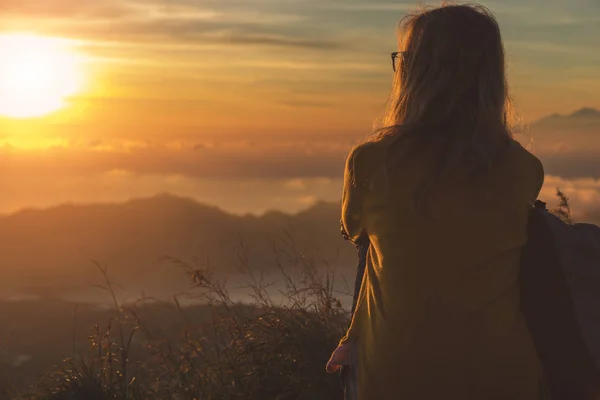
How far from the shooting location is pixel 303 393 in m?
5.33

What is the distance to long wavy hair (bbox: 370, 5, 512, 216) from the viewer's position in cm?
312

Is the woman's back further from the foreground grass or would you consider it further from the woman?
the foreground grass

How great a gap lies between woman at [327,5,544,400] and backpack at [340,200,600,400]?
5cm

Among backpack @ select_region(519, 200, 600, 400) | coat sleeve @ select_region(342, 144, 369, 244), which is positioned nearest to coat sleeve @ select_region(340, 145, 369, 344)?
coat sleeve @ select_region(342, 144, 369, 244)

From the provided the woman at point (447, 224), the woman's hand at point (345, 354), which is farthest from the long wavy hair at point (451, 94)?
the woman's hand at point (345, 354)

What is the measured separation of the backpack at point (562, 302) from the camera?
10.5 feet

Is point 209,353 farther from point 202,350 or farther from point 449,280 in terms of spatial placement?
point 449,280

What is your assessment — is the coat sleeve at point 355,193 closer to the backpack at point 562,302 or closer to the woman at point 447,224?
the woman at point 447,224

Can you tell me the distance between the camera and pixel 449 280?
3.08 metres

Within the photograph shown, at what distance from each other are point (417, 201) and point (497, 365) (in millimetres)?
609

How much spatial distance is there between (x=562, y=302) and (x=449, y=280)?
0.45 meters

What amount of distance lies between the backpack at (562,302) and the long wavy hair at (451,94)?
0.35m

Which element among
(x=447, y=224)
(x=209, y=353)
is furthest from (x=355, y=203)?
(x=209, y=353)

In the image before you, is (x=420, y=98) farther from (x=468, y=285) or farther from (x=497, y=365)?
(x=497, y=365)
